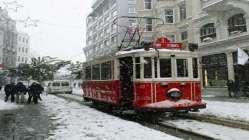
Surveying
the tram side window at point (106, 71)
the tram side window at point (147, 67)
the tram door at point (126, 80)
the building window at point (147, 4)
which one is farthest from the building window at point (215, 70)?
the tram side window at point (147, 67)

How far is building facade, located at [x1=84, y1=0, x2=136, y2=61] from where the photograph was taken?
60438 millimetres

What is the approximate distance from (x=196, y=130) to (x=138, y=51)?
164 inches

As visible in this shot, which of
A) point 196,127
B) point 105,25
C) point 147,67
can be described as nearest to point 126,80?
point 147,67

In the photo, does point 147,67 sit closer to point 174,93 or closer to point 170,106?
point 174,93

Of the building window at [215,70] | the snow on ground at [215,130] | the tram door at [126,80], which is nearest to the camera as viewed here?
the snow on ground at [215,130]

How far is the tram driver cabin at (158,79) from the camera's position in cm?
1301

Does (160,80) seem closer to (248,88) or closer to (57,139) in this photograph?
(57,139)

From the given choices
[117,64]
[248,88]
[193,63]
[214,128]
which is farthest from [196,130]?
[248,88]

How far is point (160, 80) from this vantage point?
13180mm

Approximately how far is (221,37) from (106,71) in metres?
16.7

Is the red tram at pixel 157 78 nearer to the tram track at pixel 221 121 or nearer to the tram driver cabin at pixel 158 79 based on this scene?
the tram driver cabin at pixel 158 79

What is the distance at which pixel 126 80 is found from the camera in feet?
47.8

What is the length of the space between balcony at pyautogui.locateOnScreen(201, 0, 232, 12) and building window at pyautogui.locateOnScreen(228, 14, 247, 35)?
0.98 m

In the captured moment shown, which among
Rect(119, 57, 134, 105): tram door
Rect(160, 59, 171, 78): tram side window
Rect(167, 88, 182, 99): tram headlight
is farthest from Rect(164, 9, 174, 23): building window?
Rect(167, 88, 182, 99): tram headlight
